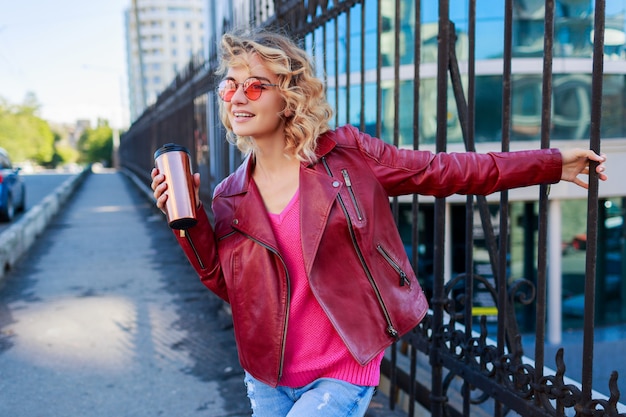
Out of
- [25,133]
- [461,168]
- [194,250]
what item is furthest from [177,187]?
[25,133]

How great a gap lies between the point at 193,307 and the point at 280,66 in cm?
466

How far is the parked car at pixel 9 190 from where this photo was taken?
13.8m

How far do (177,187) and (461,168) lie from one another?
948mm

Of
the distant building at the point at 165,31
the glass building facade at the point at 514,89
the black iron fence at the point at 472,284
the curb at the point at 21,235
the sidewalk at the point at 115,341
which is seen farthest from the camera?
the distant building at the point at 165,31

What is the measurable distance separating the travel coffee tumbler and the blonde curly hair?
0.36 meters

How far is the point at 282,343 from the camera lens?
2100mm

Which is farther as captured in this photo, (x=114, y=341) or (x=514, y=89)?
(x=514, y=89)

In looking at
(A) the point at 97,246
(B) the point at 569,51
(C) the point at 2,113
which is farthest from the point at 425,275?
(C) the point at 2,113

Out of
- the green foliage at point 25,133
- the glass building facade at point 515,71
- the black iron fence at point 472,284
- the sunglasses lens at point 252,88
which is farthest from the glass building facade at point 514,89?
the green foliage at point 25,133

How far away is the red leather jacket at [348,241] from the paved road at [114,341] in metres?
2.01

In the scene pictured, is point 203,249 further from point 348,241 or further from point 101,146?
point 101,146

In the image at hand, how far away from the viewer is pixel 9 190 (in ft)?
46.1

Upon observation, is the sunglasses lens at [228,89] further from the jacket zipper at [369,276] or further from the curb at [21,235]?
the curb at [21,235]

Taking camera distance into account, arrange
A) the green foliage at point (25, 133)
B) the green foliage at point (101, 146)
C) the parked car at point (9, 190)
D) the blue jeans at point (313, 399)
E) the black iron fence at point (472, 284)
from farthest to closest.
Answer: the green foliage at point (101, 146) < the green foliage at point (25, 133) < the parked car at point (9, 190) < the black iron fence at point (472, 284) < the blue jeans at point (313, 399)
